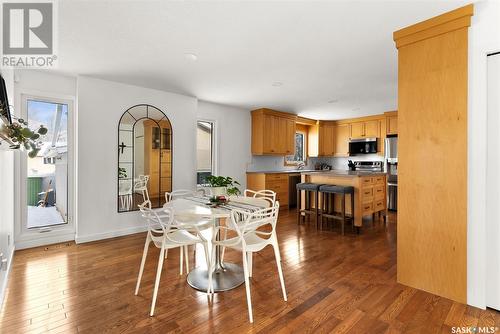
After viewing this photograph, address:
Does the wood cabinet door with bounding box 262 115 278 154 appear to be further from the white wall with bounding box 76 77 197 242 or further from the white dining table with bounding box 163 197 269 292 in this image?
the white dining table with bounding box 163 197 269 292

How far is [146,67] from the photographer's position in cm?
330

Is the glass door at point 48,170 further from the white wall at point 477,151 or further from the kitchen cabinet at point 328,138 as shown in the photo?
the kitchen cabinet at point 328,138

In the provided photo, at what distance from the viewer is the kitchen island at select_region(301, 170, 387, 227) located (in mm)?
4230

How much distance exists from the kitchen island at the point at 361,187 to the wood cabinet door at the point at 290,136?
158 centimetres

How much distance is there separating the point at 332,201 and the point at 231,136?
2.58m

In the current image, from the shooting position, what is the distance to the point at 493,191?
1.98 meters

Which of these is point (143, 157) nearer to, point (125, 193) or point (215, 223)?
point (125, 193)

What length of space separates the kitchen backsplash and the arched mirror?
88.5 inches

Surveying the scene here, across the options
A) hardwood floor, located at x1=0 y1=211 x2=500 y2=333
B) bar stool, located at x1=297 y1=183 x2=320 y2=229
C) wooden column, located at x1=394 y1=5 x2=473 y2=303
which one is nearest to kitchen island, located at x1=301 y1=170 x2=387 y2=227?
bar stool, located at x1=297 y1=183 x2=320 y2=229

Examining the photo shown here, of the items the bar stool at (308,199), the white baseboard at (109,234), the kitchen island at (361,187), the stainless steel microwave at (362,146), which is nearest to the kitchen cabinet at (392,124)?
the stainless steel microwave at (362,146)

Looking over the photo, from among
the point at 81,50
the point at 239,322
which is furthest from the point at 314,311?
the point at 81,50

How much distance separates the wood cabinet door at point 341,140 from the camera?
7.34m

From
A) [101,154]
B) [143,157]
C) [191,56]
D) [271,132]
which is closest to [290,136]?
[271,132]

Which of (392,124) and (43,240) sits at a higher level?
(392,124)
